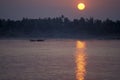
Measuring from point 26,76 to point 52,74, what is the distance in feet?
8.01

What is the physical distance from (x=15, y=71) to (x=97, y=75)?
7.48 m

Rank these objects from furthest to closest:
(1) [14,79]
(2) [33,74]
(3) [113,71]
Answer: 1. (3) [113,71]
2. (2) [33,74]
3. (1) [14,79]

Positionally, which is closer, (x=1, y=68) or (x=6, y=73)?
(x=6, y=73)

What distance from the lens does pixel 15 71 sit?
3666 cm

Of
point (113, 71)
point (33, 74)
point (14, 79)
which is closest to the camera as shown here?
point (14, 79)

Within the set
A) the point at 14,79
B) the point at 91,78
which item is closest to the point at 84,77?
the point at 91,78

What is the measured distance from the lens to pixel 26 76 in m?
33.3

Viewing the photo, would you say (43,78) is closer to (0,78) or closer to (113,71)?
(0,78)

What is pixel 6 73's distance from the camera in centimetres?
3531

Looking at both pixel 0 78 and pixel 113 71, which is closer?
pixel 0 78

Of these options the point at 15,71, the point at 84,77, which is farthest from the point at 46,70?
the point at 84,77

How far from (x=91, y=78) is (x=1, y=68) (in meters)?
10.1

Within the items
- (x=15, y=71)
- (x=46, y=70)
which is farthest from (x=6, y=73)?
(x=46, y=70)

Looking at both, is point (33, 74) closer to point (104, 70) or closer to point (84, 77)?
point (84, 77)
